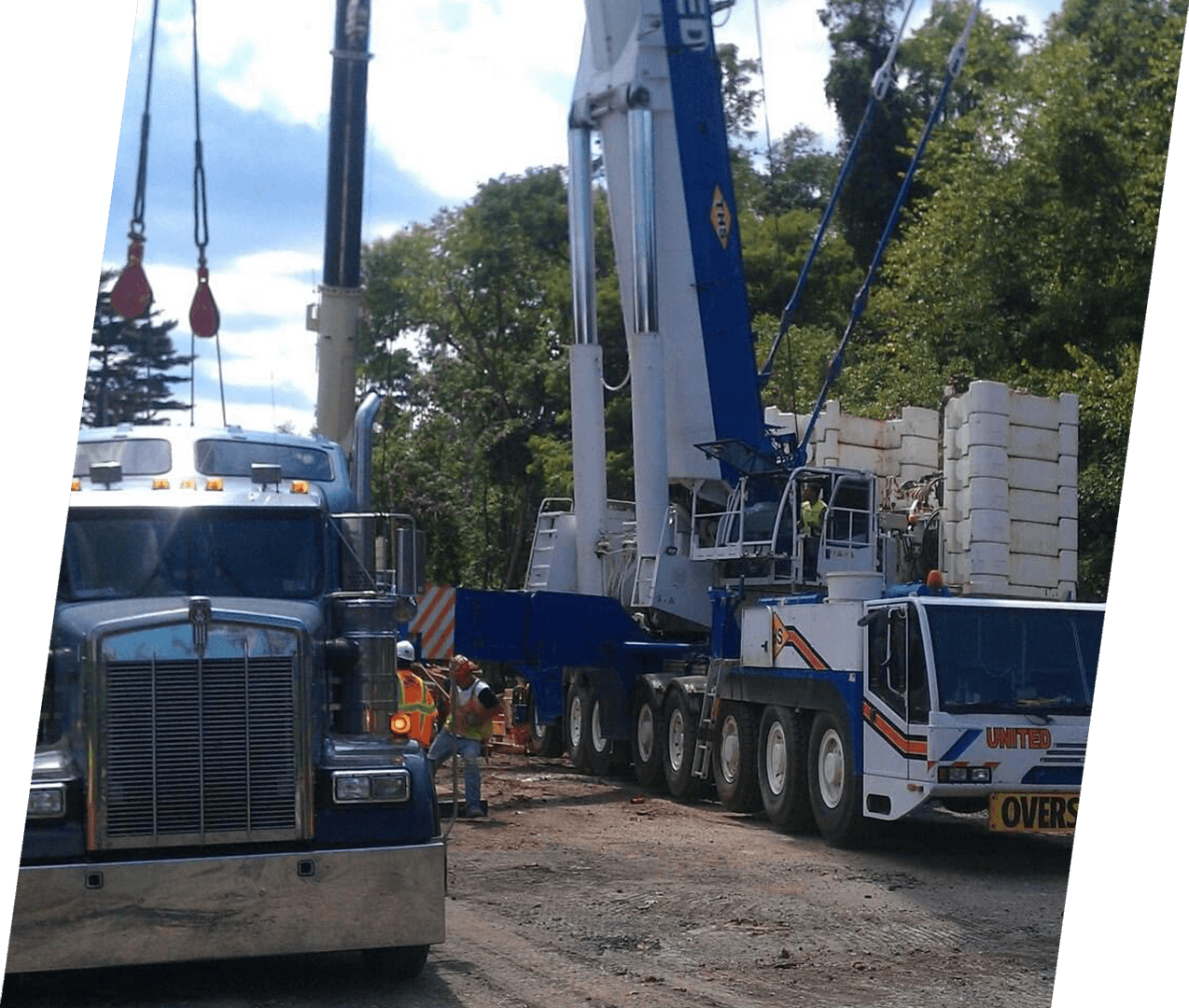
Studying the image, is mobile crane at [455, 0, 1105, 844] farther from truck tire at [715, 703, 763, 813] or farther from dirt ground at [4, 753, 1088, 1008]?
dirt ground at [4, 753, 1088, 1008]

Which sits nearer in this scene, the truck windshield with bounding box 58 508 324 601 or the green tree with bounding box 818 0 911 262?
the truck windshield with bounding box 58 508 324 601

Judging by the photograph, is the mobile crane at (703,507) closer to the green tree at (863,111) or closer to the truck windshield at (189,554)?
the truck windshield at (189,554)

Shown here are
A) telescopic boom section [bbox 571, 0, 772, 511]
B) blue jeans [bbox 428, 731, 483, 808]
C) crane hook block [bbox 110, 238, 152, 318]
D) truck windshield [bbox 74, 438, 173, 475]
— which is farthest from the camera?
telescopic boom section [bbox 571, 0, 772, 511]

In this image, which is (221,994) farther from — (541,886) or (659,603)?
(659,603)

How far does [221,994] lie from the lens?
8016 millimetres

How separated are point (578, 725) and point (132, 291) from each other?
41.7 feet

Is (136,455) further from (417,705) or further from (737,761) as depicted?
(737,761)

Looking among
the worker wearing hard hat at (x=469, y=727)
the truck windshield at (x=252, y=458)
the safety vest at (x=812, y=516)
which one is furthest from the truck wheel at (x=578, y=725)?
the truck windshield at (x=252, y=458)

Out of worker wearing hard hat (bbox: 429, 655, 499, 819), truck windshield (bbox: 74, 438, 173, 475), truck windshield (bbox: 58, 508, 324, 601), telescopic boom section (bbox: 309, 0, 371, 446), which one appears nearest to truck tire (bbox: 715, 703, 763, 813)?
worker wearing hard hat (bbox: 429, 655, 499, 819)

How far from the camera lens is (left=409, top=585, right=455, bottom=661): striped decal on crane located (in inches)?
478

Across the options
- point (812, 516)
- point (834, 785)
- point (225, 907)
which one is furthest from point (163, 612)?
point (812, 516)

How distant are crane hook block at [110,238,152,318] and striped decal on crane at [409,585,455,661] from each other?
11.8 feet

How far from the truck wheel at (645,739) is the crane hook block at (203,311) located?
9113mm

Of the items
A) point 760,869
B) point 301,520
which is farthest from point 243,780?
point 760,869
